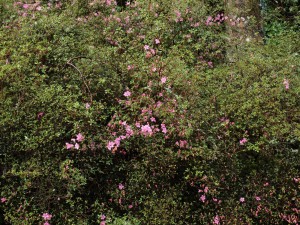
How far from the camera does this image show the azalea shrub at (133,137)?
10.9 feet

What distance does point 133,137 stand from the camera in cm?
360

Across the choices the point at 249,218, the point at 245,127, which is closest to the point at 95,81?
the point at 245,127

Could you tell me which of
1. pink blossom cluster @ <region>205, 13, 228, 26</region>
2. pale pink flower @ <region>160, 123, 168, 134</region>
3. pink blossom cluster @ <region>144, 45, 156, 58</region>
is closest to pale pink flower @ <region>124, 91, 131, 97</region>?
pale pink flower @ <region>160, 123, 168, 134</region>

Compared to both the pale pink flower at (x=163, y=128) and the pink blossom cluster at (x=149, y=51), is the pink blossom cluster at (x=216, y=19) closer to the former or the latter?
the pink blossom cluster at (x=149, y=51)

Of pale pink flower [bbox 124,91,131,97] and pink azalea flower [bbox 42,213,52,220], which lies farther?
pale pink flower [bbox 124,91,131,97]

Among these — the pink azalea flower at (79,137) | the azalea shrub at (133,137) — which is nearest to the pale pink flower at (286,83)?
the azalea shrub at (133,137)

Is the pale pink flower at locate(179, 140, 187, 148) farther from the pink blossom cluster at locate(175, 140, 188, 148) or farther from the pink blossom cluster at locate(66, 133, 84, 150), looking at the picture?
the pink blossom cluster at locate(66, 133, 84, 150)

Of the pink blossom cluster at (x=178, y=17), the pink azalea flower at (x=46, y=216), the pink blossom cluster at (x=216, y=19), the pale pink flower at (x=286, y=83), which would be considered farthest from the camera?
the pink blossom cluster at (x=216, y=19)

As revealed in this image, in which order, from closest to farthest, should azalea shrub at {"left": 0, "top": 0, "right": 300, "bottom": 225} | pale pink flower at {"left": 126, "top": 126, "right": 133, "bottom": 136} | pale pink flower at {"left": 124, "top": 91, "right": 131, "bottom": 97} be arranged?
azalea shrub at {"left": 0, "top": 0, "right": 300, "bottom": 225} < pale pink flower at {"left": 126, "top": 126, "right": 133, "bottom": 136} < pale pink flower at {"left": 124, "top": 91, "right": 131, "bottom": 97}

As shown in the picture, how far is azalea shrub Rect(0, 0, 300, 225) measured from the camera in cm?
331

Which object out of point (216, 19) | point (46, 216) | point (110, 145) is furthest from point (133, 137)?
point (216, 19)

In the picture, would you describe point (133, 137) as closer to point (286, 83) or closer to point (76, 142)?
point (76, 142)

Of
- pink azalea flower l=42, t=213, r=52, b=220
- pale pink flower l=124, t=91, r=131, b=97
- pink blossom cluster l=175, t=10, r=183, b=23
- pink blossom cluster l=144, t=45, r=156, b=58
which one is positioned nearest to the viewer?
pink azalea flower l=42, t=213, r=52, b=220

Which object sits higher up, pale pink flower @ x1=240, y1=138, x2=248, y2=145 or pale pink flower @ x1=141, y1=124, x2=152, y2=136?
pale pink flower @ x1=141, y1=124, x2=152, y2=136
